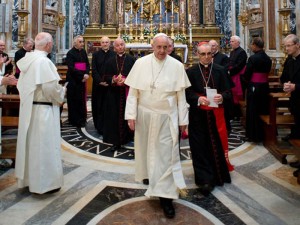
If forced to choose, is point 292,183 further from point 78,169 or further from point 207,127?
point 78,169

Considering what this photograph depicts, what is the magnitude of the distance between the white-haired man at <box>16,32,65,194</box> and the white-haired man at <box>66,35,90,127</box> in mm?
4117

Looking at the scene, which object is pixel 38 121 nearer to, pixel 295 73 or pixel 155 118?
pixel 155 118

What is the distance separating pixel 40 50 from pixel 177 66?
1.65 m

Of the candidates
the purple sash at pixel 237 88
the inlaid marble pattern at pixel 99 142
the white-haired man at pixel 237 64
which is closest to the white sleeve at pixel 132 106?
the inlaid marble pattern at pixel 99 142

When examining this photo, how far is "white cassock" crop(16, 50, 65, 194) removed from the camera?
400cm

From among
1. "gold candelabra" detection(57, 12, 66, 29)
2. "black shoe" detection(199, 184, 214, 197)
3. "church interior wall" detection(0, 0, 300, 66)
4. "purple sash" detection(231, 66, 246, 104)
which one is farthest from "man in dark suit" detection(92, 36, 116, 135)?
"gold candelabra" detection(57, 12, 66, 29)

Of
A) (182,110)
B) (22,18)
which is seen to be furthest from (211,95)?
(22,18)

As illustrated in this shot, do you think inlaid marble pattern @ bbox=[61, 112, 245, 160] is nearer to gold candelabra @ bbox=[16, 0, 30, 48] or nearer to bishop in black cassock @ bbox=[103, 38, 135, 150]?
bishop in black cassock @ bbox=[103, 38, 135, 150]

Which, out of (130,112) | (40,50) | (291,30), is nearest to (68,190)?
(130,112)

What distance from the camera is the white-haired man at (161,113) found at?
371 centimetres

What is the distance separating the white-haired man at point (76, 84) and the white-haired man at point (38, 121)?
4.12m

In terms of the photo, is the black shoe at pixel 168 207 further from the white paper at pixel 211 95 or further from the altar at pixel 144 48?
the altar at pixel 144 48

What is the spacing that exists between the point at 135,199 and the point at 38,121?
1478 millimetres

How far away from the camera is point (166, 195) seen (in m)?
3.65
